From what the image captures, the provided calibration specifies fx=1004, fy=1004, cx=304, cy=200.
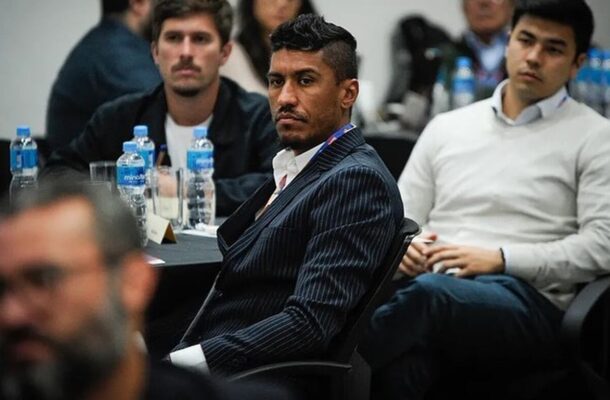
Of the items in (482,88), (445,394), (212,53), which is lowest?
(445,394)

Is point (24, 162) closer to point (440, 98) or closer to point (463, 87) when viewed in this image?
point (463, 87)

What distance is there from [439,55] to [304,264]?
4.25 m

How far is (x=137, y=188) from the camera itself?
2.66 meters

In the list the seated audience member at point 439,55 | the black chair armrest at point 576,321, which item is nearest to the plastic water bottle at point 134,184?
the black chair armrest at point 576,321

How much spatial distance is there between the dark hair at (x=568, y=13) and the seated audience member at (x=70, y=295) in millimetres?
2152


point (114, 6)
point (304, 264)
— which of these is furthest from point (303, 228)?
point (114, 6)

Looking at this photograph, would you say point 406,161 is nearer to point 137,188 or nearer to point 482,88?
point 137,188

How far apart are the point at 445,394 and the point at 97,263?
1.90 meters

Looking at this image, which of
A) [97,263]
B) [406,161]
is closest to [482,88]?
[406,161]

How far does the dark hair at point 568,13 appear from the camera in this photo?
2961 millimetres

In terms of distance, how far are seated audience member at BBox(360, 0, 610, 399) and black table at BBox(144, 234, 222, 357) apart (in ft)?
1.54

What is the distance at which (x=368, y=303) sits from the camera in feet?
6.60

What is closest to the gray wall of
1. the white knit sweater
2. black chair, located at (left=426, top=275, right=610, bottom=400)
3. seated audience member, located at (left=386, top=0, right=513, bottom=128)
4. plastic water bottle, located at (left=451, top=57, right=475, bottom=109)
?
seated audience member, located at (left=386, top=0, right=513, bottom=128)

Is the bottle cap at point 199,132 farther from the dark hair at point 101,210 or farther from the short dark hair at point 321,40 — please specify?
the dark hair at point 101,210
